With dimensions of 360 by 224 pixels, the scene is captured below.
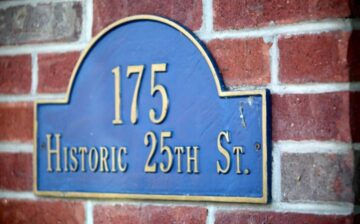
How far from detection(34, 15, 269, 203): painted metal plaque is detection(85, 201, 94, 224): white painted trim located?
0.09ft

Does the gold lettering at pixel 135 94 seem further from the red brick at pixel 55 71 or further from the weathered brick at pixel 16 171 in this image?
the weathered brick at pixel 16 171

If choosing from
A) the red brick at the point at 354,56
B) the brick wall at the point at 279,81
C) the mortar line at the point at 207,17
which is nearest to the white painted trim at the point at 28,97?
the brick wall at the point at 279,81

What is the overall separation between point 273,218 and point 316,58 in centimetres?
28

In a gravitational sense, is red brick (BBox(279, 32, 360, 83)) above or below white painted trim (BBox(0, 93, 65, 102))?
above

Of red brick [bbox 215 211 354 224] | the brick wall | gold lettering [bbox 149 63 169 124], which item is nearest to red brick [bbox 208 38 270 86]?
the brick wall

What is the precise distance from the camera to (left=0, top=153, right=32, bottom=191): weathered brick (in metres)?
1.24

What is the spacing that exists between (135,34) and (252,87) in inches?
10.1

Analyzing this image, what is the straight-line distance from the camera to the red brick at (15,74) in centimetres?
124

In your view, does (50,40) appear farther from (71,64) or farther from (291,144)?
(291,144)

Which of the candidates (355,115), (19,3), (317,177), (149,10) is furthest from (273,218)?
(19,3)

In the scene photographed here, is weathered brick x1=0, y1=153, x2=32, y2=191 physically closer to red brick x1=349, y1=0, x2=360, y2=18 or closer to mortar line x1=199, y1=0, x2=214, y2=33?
mortar line x1=199, y1=0, x2=214, y2=33

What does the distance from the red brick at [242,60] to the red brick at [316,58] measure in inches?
1.3

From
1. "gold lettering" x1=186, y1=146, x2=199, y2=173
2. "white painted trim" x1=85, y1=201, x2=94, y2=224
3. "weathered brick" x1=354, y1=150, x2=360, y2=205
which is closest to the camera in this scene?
"weathered brick" x1=354, y1=150, x2=360, y2=205

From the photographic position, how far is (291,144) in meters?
0.99
